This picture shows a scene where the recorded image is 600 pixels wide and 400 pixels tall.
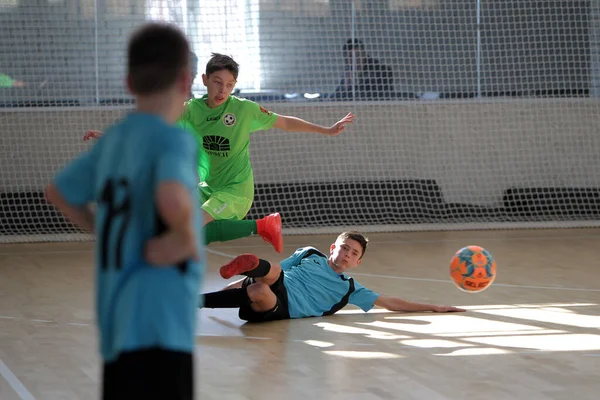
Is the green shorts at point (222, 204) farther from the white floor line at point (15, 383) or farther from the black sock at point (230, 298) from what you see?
the white floor line at point (15, 383)

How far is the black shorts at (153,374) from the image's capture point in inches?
74.0

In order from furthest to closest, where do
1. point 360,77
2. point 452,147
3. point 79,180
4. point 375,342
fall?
point 452,147
point 360,77
point 375,342
point 79,180

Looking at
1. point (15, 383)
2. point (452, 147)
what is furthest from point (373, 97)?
point (15, 383)

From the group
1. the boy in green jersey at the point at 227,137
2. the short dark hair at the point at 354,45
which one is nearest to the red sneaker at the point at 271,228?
the boy in green jersey at the point at 227,137

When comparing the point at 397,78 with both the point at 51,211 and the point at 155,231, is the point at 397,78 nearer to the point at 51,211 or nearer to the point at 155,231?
the point at 51,211

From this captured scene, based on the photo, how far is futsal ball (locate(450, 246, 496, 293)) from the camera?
4953 mm

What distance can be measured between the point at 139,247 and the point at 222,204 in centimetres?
347

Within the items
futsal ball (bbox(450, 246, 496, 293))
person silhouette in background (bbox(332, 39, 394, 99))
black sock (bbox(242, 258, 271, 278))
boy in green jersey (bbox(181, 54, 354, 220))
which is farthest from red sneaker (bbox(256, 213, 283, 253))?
person silhouette in background (bbox(332, 39, 394, 99))

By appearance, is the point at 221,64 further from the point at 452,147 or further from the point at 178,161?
the point at 452,147

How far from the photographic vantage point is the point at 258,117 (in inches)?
221

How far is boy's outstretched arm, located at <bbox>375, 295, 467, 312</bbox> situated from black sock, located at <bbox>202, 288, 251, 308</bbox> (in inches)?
30.7

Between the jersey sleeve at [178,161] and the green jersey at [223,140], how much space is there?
361 cm

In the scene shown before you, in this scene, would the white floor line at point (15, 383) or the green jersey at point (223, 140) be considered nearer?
the white floor line at point (15, 383)

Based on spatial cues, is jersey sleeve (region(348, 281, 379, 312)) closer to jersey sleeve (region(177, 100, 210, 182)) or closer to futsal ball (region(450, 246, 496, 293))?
futsal ball (region(450, 246, 496, 293))
